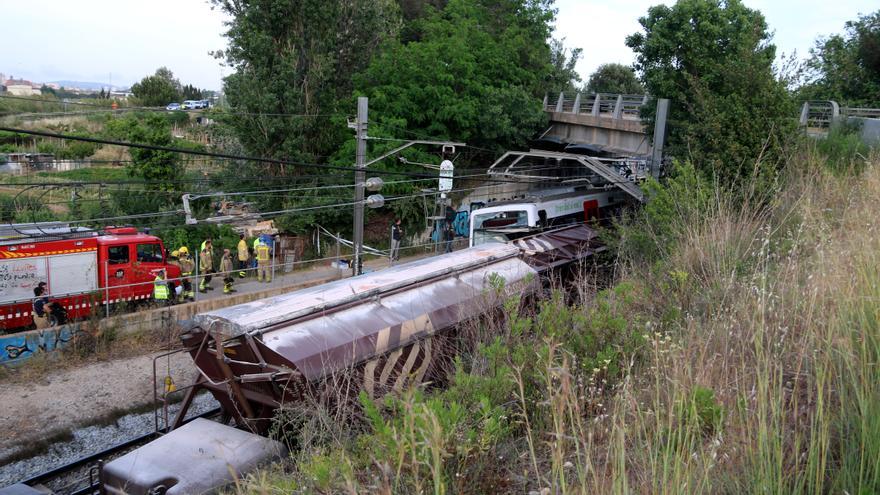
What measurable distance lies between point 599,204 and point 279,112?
13385mm

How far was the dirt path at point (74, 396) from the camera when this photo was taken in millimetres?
12312

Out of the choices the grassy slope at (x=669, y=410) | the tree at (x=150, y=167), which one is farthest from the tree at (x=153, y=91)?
the grassy slope at (x=669, y=410)

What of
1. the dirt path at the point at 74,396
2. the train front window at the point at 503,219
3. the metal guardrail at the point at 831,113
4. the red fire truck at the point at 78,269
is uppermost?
the metal guardrail at the point at 831,113

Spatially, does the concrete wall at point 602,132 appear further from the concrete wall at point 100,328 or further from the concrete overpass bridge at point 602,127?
the concrete wall at point 100,328

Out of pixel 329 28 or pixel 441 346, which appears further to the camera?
pixel 329 28

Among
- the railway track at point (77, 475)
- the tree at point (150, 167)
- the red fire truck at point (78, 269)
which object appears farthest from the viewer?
the tree at point (150, 167)

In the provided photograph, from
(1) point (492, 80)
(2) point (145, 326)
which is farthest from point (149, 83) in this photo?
(2) point (145, 326)

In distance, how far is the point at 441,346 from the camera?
970 centimetres

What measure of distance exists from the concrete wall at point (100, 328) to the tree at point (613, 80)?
114ft

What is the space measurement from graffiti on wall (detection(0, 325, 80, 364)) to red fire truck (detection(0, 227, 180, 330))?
0.91m

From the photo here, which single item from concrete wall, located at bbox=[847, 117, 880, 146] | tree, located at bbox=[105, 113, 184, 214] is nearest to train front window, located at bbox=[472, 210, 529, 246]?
concrete wall, located at bbox=[847, 117, 880, 146]

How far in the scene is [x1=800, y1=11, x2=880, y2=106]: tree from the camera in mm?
27266

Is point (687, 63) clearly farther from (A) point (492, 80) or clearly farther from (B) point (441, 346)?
(B) point (441, 346)

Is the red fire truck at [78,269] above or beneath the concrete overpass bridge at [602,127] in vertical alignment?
beneath
